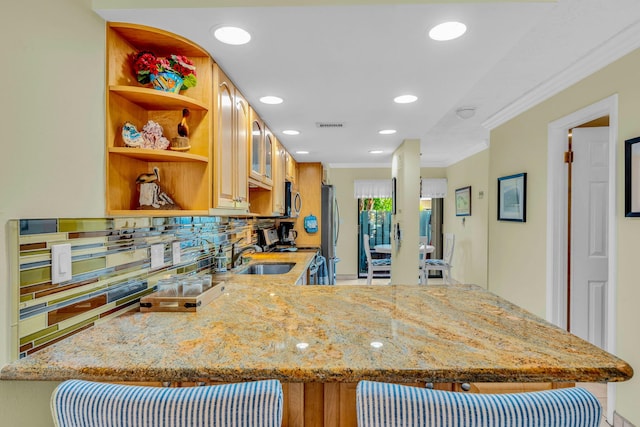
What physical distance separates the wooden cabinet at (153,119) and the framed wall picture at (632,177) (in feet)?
7.26

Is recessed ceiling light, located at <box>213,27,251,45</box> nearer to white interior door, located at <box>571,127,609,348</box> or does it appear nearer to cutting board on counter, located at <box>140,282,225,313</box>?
cutting board on counter, located at <box>140,282,225,313</box>

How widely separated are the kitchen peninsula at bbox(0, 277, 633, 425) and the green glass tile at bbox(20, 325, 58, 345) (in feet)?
0.15

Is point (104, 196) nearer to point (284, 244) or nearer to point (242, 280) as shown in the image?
point (242, 280)

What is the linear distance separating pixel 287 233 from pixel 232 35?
335 centimetres

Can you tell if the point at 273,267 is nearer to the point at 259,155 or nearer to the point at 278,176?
the point at 278,176

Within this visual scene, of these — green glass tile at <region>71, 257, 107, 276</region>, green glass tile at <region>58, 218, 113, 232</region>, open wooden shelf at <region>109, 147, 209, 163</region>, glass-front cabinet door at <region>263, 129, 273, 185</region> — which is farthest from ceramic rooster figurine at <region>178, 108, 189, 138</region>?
glass-front cabinet door at <region>263, 129, 273, 185</region>

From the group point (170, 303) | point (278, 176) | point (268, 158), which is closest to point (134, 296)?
point (170, 303)

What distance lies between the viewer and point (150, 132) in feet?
4.60

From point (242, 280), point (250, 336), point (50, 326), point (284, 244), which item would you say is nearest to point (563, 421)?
point (250, 336)

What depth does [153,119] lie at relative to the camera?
152cm

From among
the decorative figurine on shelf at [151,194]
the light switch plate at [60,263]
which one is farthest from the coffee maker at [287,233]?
the light switch plate at [60,263]

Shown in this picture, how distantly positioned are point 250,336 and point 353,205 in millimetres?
5488

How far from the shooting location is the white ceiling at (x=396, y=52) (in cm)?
125

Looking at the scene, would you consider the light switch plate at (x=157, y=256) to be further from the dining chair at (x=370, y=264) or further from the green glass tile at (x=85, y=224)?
the dining chair at (x=370, y=264)
